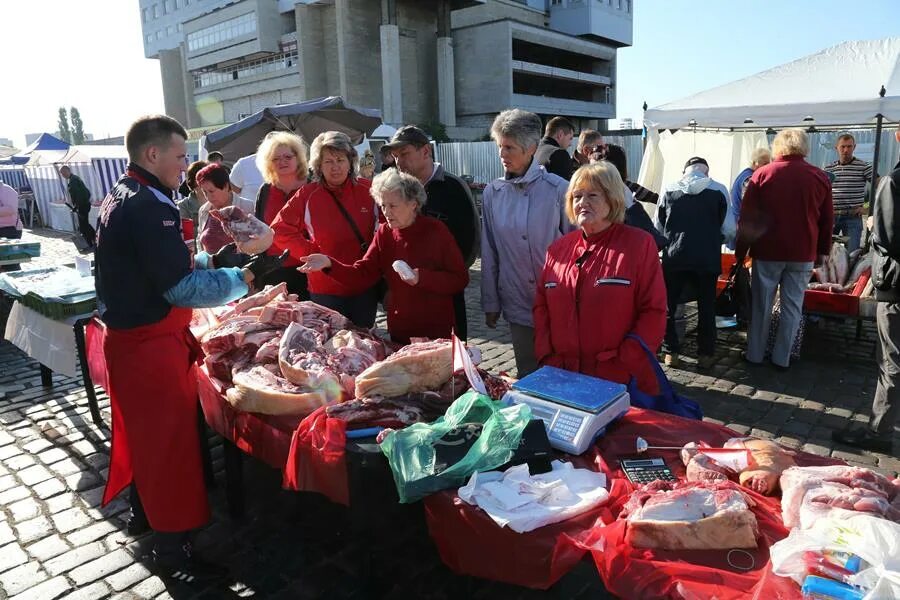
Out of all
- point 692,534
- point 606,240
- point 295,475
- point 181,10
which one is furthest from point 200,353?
point 181,10

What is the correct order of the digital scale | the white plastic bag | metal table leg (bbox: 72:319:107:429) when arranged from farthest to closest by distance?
metal table leg (bbox: 72:319:107:429)
the digital scale
the white plastic bag

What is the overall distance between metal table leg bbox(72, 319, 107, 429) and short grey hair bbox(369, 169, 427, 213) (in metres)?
2.83

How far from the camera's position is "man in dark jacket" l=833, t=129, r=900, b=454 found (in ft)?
11.8

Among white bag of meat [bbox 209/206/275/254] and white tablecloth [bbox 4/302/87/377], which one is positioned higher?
white bag of meat [bbox 209/206/275/254]

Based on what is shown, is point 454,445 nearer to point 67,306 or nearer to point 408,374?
point 408,374

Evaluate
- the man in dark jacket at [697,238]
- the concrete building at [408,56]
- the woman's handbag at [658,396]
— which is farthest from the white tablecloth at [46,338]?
the concrete building at [408,56]

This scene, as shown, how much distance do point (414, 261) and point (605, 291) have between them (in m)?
1.26

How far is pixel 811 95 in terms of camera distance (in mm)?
7191

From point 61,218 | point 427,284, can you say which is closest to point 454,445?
point 427,284

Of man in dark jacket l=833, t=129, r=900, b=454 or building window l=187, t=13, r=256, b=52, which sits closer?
man in dark jacket l=833, t=129, r=900, b=454

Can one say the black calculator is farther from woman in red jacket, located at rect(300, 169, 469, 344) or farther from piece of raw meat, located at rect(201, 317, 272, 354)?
piece of raw meat, located at rect(201, 317, 272, 354)

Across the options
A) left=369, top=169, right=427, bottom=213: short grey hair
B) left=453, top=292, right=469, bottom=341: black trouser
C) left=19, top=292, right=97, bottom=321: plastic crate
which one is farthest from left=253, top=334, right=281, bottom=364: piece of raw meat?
left=19, top=292, right=97, bottom=321: plastic crate

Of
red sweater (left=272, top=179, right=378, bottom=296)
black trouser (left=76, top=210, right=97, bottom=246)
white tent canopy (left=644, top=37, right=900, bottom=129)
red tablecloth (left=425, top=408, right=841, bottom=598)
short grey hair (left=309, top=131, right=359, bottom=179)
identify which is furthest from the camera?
black trouser (left=76, top=210, right=97, bottom=246)

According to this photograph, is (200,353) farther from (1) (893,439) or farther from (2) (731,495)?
(1) (893,439)
